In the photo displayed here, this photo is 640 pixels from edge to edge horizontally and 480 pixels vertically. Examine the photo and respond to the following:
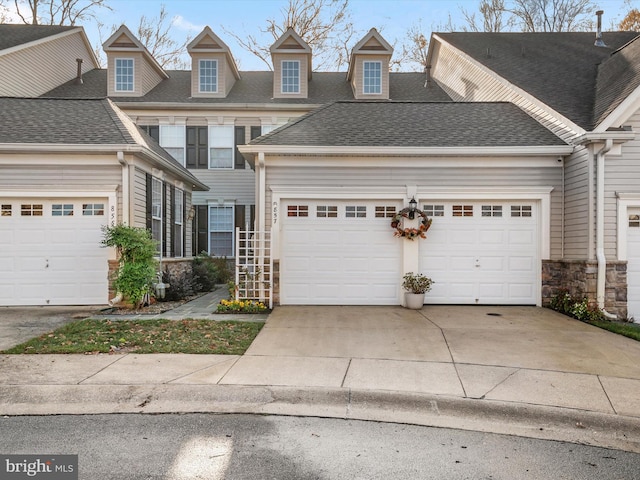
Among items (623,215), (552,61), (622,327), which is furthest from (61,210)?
(552,61)

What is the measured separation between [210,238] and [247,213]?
5.22ft

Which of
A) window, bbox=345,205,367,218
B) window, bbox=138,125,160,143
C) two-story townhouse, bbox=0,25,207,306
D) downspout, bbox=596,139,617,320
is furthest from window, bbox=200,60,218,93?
downspout, bbox=596,139,617,320

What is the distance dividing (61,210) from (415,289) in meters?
7.68

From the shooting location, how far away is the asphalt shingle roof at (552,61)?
34.9ft

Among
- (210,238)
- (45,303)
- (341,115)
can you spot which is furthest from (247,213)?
(45,303)

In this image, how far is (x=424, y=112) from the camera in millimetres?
11344

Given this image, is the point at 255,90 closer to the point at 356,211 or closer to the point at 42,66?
the point at 42,66

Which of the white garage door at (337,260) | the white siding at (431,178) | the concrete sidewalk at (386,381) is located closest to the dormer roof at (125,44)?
the white siding at (431,178)

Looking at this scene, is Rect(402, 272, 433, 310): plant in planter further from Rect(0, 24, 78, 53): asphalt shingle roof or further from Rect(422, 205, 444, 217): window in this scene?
Rect(0, 24, 78, 53): asphalt shingle roof

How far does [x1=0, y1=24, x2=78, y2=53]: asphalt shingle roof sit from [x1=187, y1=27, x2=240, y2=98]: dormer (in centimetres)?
509

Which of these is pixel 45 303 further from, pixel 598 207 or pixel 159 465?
pixel 598 207

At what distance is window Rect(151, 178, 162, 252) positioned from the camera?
11.4 meters

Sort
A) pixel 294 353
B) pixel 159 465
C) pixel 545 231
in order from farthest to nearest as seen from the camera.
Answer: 1. pixel 545 231
2. pixel 294 353
3. pixel 159 465

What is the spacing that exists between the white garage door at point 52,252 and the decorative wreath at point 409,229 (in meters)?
6.21
